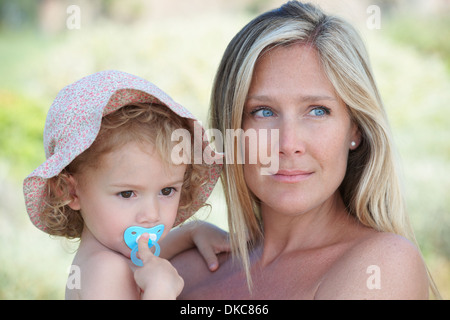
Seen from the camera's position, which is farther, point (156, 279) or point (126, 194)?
point (126, 194)

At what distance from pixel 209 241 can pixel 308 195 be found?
0.68 m

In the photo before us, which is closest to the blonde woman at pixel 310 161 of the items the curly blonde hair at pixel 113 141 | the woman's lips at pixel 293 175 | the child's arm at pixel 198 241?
the woman's lips at pixel 293 175

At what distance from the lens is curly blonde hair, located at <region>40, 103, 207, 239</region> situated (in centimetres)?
210

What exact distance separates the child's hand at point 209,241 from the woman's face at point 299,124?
0.48 meters

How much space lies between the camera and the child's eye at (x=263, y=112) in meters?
2.38

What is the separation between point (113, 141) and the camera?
2.10 m

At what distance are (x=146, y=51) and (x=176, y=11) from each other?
1.09 metres

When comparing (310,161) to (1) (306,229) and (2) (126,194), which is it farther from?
(2) (126,194)

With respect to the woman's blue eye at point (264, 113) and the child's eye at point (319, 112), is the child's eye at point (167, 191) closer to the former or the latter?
the woman's blue eye at point (264, 113)

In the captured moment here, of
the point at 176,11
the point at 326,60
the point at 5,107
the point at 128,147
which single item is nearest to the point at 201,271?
the point at 128,147

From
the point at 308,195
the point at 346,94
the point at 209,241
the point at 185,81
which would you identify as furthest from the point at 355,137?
the point at 185,81

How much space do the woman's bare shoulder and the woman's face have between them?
0.32 m

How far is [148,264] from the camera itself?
6.39ft

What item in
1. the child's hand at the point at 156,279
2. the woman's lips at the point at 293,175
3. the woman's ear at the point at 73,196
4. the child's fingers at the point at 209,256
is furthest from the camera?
the child's fingers at the point at 209,256
